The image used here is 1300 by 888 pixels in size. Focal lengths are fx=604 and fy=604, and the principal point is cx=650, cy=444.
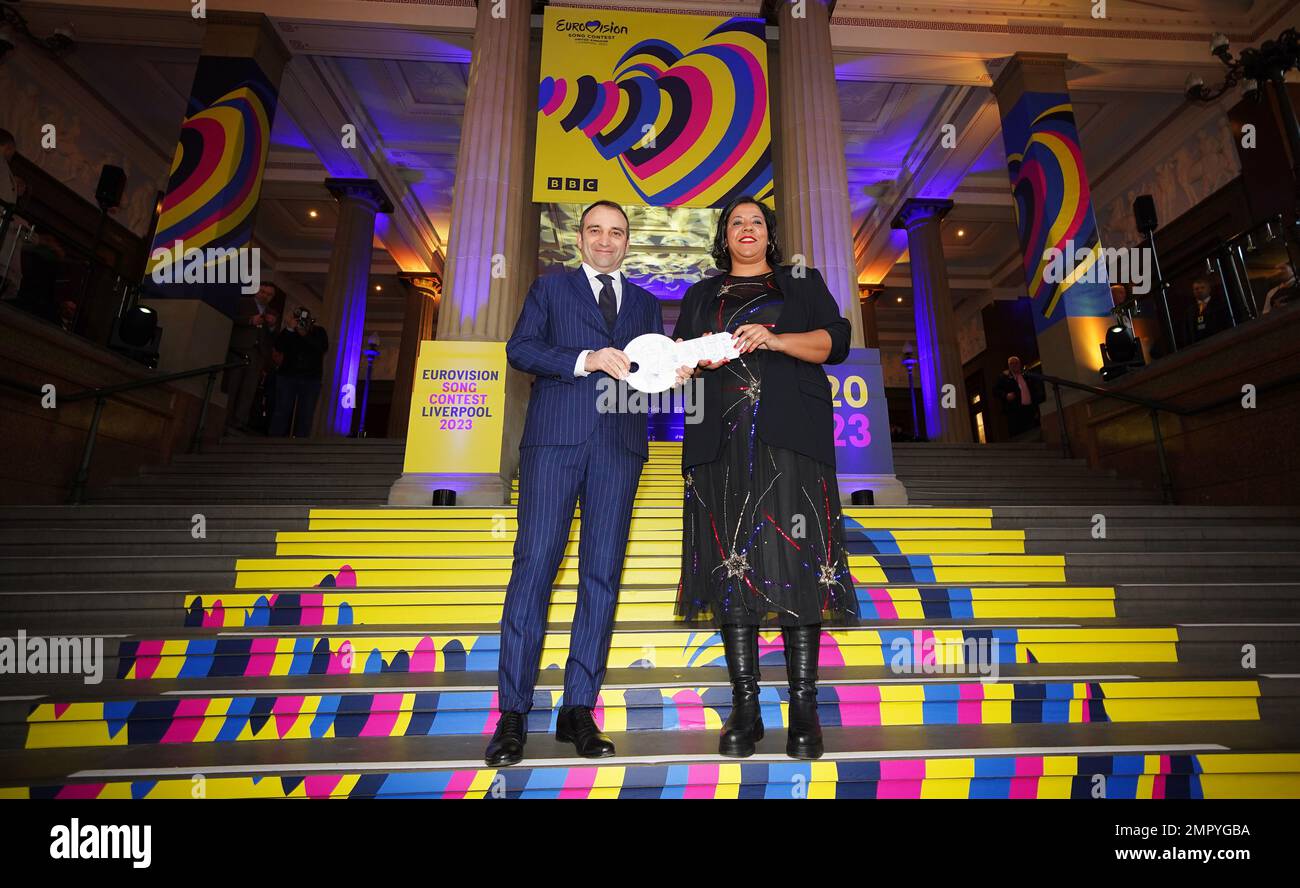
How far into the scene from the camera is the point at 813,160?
6863mm

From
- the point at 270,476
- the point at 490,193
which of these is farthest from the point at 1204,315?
the point at 270,476

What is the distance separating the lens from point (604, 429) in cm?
195

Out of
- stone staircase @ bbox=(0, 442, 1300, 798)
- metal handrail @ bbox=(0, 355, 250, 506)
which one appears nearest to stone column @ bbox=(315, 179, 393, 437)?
metal handrail @ bbox=(0, 355, 250, 506)

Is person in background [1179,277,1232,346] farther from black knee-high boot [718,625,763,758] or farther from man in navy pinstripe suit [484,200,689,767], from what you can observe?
man in navy pinstripe suit [484,200,689,767]

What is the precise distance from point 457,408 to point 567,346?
11.6 ft

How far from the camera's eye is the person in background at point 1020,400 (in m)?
8.47

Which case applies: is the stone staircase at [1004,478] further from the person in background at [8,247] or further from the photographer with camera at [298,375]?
the person in background at [8,247]

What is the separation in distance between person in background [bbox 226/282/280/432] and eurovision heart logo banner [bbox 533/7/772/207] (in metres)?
4.42

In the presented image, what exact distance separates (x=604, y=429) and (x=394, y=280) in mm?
17877

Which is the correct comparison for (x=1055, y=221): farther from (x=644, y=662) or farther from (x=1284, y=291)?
(x=644, y=662)

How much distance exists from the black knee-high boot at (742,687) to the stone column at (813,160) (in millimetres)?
4915

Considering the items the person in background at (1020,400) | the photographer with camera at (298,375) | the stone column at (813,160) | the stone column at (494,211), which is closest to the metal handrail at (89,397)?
the photographer with camera at (298,375)

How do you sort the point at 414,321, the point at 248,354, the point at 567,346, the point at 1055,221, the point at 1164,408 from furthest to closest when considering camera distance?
the point at 414,321 < the point at 1055,221 < the point at 248,354 < the point at 1164,408 < the point at 567,346
